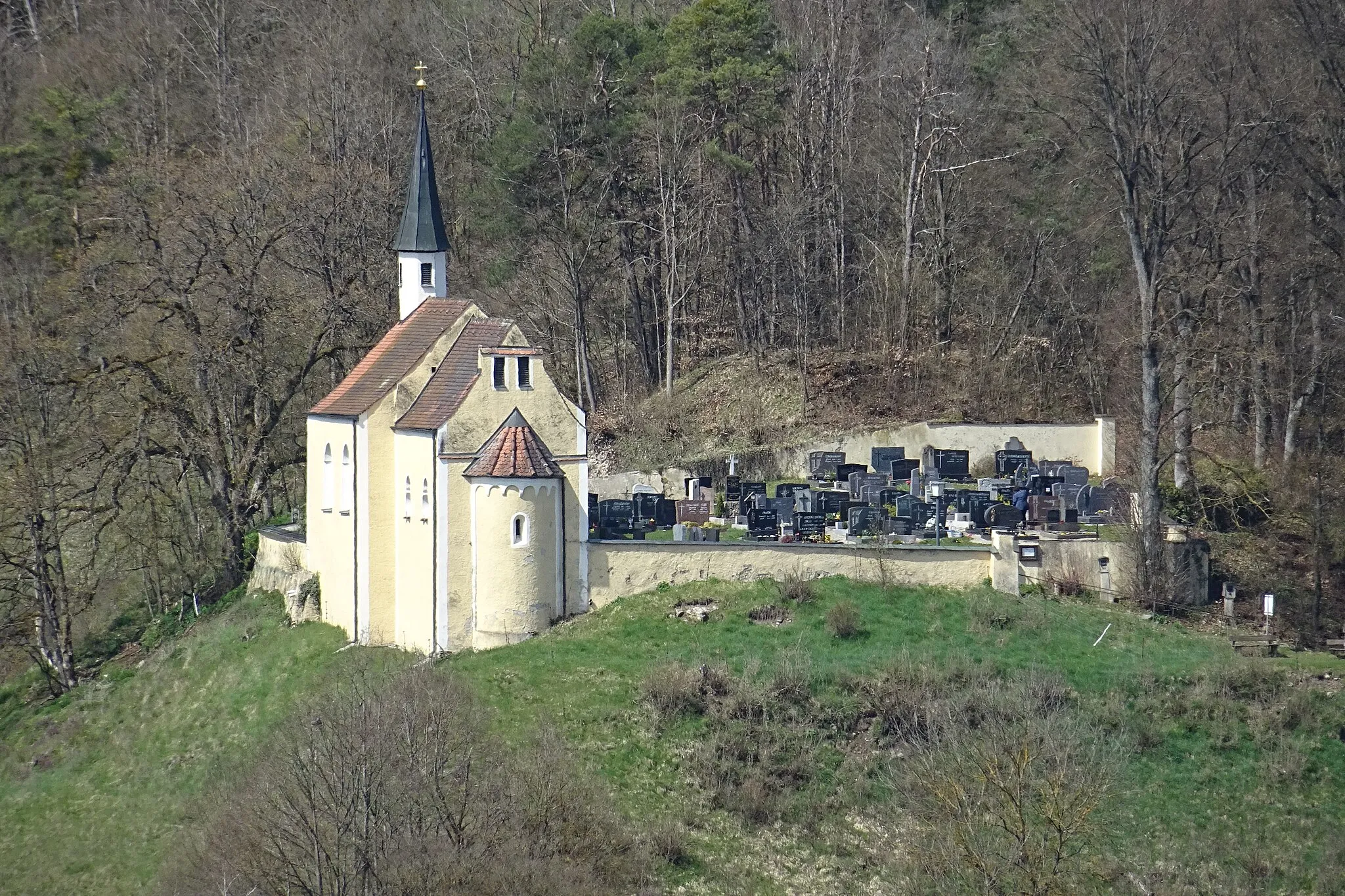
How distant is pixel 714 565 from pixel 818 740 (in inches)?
216

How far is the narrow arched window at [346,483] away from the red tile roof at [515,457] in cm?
374

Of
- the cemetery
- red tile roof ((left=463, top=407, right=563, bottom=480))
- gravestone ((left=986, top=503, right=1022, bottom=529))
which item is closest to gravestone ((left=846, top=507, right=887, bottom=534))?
the cemetery

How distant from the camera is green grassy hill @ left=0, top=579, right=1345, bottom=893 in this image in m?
31.4

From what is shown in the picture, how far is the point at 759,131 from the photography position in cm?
5847

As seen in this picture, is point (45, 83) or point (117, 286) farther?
point (45, 83)

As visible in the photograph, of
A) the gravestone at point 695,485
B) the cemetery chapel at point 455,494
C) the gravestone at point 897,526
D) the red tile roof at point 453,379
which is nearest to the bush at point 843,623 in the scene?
the gravestone at point 897,526

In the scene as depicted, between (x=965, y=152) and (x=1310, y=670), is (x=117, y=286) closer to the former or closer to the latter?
(x=965, y=152)

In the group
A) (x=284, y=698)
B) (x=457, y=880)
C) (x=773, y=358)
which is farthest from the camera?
(x=773, y=358)

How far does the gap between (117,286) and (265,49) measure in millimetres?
27182

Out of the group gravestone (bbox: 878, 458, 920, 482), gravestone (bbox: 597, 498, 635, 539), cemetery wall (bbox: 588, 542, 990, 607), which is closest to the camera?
cemetery wall (bbox: 588, 542, 990, 607)

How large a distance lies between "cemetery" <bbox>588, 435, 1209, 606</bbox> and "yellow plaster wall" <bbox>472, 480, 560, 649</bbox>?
1136 millimetres

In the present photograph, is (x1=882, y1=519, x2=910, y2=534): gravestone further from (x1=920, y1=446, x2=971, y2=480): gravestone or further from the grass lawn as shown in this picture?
the grass lawn

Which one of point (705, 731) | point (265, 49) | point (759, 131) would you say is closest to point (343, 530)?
point (705, 731)

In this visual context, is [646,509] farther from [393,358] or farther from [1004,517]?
[1004,517]
